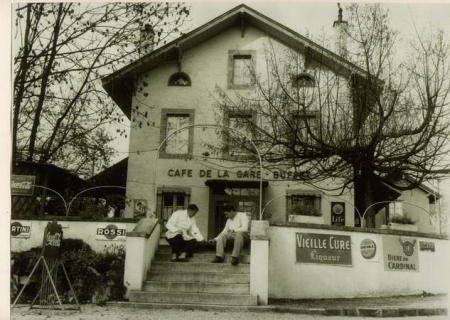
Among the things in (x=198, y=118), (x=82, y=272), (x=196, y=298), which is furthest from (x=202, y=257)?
(x=198, y=118)

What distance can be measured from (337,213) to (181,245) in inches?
282

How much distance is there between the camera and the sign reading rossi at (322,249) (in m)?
9.61

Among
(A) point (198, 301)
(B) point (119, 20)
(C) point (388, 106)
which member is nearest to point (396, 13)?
(C) point (388, 106)

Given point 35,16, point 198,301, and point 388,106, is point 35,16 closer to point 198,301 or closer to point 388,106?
point 198,301

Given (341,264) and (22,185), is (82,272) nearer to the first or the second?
(22,185)

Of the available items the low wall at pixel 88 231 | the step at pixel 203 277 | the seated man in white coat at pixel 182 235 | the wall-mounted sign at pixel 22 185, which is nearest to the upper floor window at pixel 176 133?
the wall-mounted sign at pixel 22 185

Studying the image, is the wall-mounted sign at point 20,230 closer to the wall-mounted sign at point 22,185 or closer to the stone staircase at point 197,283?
the wall-mounted sign at point 22,185

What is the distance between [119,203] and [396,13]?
8.50 meters

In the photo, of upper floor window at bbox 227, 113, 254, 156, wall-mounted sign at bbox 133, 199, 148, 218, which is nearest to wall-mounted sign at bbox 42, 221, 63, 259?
upper floor window at bbox 227, 113, 254, 156

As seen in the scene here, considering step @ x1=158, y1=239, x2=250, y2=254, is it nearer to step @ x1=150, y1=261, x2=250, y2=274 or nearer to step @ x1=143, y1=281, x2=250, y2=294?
step @ x1=150, y1=261, x2=250, y2=274

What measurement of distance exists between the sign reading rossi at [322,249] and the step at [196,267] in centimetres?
115

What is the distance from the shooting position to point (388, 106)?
36.6 ft

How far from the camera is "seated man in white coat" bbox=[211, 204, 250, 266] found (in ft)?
29.3

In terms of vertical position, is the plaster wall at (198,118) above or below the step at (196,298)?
above
